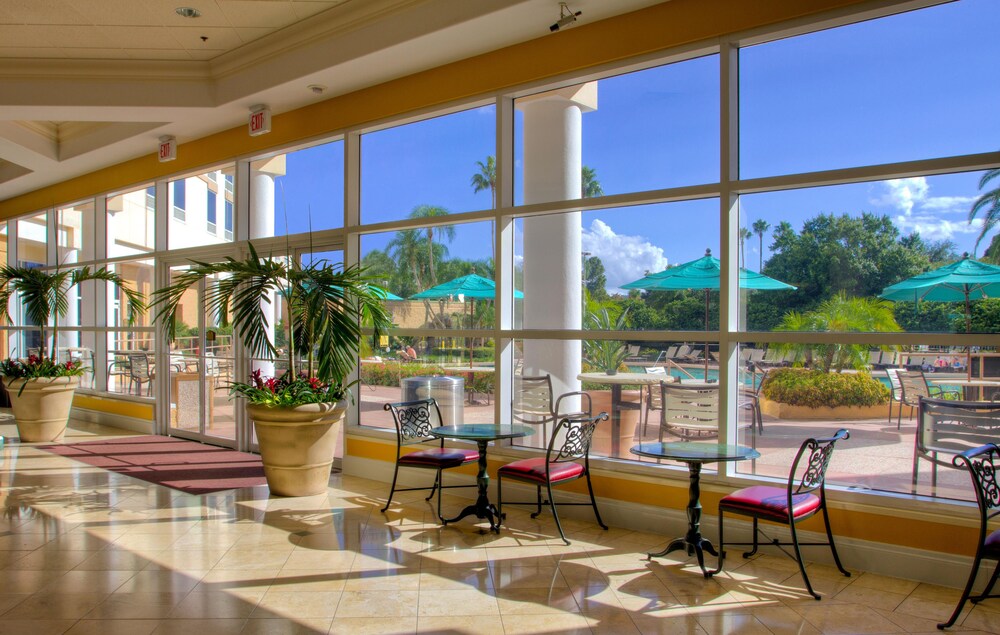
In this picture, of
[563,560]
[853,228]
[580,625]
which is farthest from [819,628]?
[853,228]

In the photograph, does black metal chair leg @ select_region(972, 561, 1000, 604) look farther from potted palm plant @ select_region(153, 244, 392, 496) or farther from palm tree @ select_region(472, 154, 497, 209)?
potted palm plant @ select_region(153, 244, 392, 496)

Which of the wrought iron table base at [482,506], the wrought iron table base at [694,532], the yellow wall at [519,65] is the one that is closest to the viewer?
the wrought iron table base at [694,532]

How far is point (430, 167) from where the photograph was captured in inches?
228

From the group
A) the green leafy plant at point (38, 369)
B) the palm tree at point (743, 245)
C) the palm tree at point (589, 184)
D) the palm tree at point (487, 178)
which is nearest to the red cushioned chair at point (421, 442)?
the palm tree at point (487, 178)

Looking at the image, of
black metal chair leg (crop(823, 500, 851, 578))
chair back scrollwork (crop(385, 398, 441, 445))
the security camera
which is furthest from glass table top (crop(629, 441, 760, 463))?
the security camera

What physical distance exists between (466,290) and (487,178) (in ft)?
2.98

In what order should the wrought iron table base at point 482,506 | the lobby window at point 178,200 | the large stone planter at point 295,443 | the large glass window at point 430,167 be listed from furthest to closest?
the lobby window at point 178,200 → the large glass window at point 430,167 → the large stone planter at point 295,443 → the wrought iron table base at point 482,506

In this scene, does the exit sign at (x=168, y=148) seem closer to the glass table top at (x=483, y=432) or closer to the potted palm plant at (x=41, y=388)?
the potted palm plant at (x=41, y=388)

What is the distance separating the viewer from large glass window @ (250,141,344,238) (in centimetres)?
637

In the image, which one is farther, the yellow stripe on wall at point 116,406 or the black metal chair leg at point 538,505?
the yellow stripe on wall at point 116,406

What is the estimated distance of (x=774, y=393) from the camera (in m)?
4.18

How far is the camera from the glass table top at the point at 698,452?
11.8 ft

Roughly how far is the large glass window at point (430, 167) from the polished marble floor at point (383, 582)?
2481 mm

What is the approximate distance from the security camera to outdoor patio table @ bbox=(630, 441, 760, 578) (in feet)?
8.83
